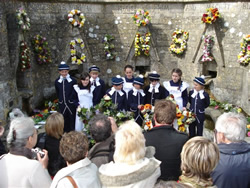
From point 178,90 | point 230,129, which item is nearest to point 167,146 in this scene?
point 230,129

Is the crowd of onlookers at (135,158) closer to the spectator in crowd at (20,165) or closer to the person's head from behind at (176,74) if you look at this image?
the spectator in crowd at (20,165)

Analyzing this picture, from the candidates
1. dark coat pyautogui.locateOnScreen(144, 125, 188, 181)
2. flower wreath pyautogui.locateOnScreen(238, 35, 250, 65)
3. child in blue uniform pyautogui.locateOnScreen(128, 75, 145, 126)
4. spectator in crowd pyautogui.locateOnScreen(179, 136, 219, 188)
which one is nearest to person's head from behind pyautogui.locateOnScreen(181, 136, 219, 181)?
spectator in crowd pyautogui.locateOnScreen(179, 136, 219, 188)

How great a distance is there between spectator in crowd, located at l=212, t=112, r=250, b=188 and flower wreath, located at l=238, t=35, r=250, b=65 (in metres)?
5.79

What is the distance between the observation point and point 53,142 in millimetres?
3350

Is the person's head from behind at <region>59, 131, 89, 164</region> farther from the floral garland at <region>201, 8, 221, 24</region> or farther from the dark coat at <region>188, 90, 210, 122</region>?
the floral garland at <region>201, 8, 221, 24</region>

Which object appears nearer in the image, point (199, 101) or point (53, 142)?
point (53, 142)

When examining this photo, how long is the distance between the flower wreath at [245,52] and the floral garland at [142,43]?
314 cm

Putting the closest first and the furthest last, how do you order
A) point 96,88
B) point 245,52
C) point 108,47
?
point 96,88 → point 245,52 → point 108,47

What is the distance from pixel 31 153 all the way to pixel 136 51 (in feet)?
24.5

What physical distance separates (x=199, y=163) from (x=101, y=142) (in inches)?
49.7

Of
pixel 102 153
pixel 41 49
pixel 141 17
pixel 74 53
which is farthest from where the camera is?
pixel 141 17

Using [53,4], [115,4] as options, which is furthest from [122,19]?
[53,4]

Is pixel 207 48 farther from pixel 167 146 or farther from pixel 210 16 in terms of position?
pixel 167 146

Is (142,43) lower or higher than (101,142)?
higher
